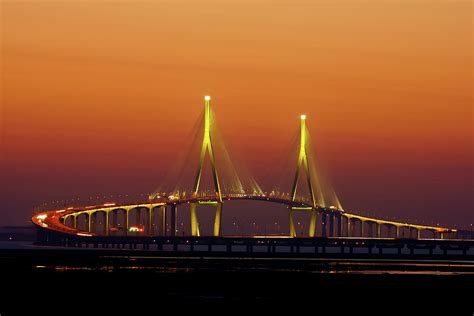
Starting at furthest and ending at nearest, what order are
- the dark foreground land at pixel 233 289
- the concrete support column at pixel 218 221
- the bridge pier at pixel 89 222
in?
the bridge pier at pixel 89 222
the concrete support column at pixel 218 221
the dark foreground land at pixel 233 289

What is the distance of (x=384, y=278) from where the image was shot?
7962 centimetres

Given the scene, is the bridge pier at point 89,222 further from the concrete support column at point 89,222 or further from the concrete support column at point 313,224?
the concrete support column at point 313,224

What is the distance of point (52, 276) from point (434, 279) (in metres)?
23.2

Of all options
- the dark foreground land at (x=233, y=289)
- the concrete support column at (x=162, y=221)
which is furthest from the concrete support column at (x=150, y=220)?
the dark foreground land at (x=233, y=289)

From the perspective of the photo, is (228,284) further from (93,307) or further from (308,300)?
(93,307)

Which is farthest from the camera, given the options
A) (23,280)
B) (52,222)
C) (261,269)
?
(52,222)

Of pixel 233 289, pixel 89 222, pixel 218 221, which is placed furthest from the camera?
pixel 89 222

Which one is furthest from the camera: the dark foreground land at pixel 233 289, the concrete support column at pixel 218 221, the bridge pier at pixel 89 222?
the bridge pier at pixel 89 222

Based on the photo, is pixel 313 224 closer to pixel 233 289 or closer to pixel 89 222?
pixel 89 222

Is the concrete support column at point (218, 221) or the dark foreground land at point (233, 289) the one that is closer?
the dark foreground land at point (233, 289)

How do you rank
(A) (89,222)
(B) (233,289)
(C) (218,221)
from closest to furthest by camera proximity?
(B) (233,289) → (C) (218,221) → (A) (89,222)

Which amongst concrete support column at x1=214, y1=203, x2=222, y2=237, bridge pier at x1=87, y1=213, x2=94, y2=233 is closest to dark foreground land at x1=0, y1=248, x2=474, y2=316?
concrete support column at x1=214, y1=203, x2=222, y2=237

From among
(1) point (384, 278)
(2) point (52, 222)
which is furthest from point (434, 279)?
(2) point (52, 222)

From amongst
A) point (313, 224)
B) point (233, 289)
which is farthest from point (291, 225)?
point (233, 289)
